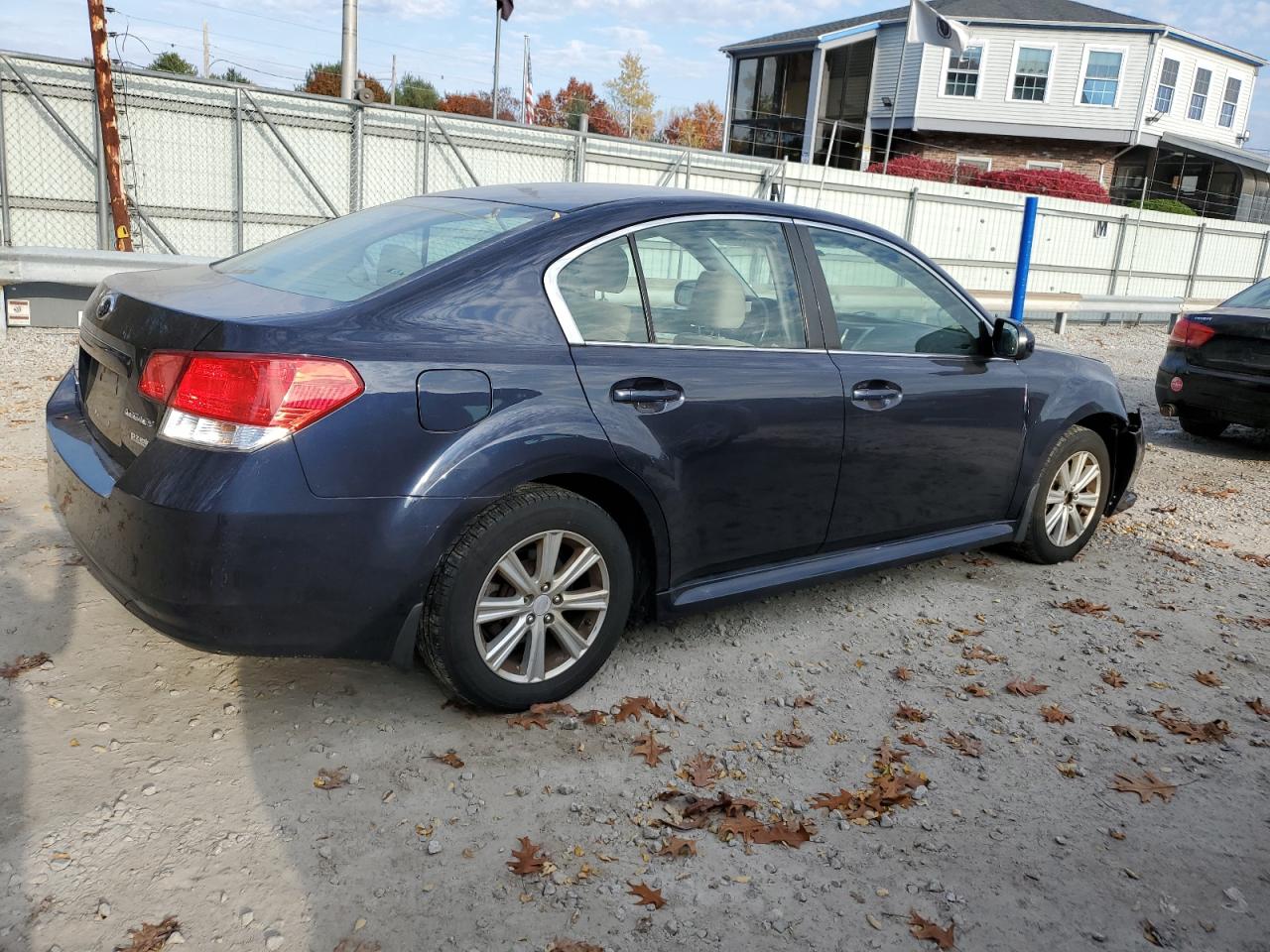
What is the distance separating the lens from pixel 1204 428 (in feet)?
31.5

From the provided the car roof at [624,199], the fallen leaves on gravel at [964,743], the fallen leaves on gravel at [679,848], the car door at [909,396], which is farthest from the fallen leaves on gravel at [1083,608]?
the fallen leaves on gravel at [679,848]

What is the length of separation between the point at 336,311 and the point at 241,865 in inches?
60.1

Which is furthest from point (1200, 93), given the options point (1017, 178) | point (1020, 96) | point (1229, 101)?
point (1017, 178)

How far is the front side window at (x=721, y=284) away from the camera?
12.6 ft

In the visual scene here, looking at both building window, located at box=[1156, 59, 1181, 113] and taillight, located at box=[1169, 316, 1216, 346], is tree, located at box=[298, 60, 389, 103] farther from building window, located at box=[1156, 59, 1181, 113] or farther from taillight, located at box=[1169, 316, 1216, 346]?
taillight, located at box=[1169, 316, 1216, 346]

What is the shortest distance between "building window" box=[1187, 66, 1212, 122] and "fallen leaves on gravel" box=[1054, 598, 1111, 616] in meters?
39.3

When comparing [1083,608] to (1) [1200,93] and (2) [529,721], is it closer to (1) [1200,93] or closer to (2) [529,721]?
(2) [529,721]

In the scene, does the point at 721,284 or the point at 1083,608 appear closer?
the point at 721,284

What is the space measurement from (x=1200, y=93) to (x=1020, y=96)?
761cm

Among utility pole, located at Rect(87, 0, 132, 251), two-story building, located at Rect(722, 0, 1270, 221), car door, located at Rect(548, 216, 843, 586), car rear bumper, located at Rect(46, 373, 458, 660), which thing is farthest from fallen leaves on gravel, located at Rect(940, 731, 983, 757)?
two-story building, located at Rect(722, 0, 1270, 221)

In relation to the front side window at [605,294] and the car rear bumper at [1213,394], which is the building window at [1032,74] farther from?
the front side window at [605,294]

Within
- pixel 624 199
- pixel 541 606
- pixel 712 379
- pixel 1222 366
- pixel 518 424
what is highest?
pixel 624 199

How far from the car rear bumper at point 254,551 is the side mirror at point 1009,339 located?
2.78 metres

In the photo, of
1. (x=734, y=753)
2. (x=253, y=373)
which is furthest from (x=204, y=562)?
(x=734, y=753)
